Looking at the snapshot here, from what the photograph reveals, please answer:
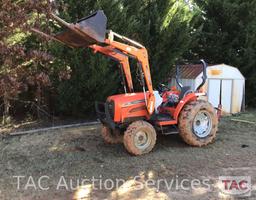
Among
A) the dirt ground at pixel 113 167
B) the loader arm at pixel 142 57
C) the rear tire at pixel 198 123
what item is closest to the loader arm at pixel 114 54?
the loader arm at pixel 142 57

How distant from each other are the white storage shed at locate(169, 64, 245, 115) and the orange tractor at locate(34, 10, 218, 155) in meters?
3.31

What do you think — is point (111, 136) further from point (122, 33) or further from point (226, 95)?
point (226, 95)

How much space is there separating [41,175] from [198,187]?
8.18 ft

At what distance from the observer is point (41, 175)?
20.5 ft

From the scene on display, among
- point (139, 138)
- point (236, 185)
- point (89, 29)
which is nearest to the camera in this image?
point (236, 185)

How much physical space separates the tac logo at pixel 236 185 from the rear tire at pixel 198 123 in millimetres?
1763

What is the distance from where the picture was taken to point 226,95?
12086 mm

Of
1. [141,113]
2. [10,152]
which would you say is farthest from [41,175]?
[141,113]

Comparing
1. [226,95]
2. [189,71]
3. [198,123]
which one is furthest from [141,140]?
[226,95]

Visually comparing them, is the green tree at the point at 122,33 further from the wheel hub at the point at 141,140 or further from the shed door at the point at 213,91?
the wheel hub at the point at 141,140

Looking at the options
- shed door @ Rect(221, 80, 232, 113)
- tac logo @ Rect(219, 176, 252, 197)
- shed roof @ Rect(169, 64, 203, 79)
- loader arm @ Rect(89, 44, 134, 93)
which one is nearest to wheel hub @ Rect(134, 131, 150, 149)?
loader arm @ Rect(89, 44, 134, 93)

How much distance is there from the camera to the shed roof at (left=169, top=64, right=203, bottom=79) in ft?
37.4

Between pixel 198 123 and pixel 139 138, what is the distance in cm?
146

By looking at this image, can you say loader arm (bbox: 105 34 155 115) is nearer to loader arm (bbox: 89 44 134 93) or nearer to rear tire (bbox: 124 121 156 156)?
loader arm (bbox: 89 44 134 93)
